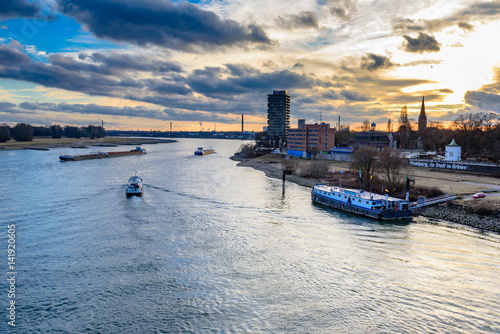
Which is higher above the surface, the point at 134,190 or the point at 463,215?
the point at 134,190

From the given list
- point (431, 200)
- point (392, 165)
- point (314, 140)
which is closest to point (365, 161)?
point (392, 165)

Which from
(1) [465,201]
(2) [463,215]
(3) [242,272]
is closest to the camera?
(3) [242,272]

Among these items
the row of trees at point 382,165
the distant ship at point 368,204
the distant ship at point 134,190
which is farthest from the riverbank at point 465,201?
the distant ship at point 134,190

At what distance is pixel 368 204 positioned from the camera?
44.5 metres

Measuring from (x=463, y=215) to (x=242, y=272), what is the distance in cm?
3377

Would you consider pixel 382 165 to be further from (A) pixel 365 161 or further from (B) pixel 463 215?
(B) pixel 463 215

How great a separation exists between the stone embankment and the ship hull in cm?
368

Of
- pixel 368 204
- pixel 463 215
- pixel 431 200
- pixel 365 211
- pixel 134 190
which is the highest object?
pixel 134 190

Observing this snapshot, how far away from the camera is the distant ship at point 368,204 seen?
4300 centimetres

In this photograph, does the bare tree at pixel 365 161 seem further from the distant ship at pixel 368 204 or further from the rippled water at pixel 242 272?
the rippled water at pixel 242 272

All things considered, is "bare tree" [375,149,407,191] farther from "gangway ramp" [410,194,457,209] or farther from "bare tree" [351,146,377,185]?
"gangway ramp" [410,194,457,209]

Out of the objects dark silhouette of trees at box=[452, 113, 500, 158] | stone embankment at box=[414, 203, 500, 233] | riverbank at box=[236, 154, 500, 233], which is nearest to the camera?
stone embankment at box=[414, 203, 500, 233]

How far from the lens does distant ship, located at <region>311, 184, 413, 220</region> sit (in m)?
43.0

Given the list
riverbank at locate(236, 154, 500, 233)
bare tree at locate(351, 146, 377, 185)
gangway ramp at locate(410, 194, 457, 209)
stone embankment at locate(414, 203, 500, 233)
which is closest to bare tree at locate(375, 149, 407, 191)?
bare tree at locate(351, 146, 377, 185)
